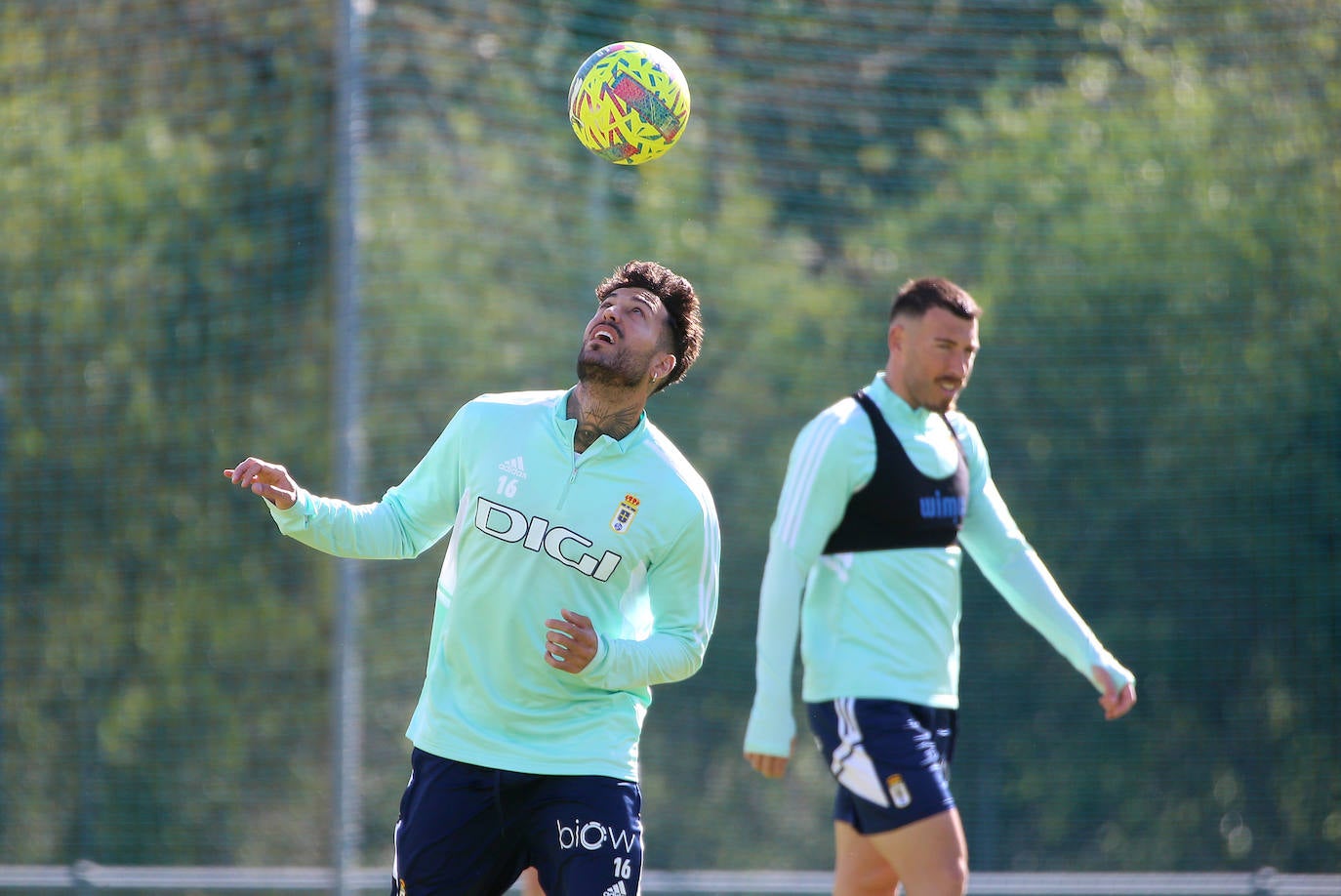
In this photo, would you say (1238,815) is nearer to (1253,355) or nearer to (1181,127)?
(1253,355)

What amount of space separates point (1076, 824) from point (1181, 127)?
13.4ft

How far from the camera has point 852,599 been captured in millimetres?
4504

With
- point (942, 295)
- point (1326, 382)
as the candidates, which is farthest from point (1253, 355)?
point (942, 295)

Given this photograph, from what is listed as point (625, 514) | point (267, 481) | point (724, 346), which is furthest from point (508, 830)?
point (724, 346)

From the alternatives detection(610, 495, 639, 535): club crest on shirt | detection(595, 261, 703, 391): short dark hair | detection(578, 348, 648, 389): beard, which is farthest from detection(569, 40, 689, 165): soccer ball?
detection(610, 495, 639, 535): club crest on shirt

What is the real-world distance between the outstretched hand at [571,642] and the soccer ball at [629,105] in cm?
185

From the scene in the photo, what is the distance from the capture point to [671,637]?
3529 millimetres

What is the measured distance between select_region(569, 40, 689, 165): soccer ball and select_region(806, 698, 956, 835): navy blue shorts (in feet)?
5.86

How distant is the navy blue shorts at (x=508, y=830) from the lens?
3.43 metres

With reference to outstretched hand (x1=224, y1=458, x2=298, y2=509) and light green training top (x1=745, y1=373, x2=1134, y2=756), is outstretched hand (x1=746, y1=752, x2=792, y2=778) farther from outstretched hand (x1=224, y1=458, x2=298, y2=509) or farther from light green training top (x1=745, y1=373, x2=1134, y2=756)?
outstretched hand (x1=224, y1=458, x2=298, y2=509)

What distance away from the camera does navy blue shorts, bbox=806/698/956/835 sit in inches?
169

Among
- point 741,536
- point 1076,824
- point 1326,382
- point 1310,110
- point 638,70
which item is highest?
point 1310,110

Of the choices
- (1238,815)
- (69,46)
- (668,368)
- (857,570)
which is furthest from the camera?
(69,46)

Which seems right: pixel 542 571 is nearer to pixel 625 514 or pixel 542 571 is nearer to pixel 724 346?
pixel 625 514
